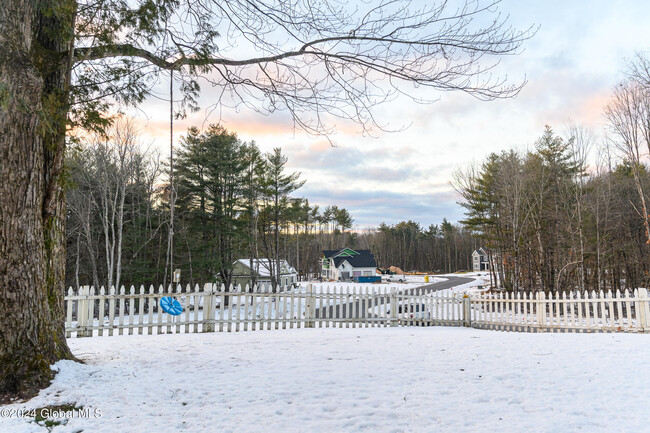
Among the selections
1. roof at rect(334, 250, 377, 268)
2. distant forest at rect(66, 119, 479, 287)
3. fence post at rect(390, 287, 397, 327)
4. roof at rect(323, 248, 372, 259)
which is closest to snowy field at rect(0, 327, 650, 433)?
fence post at rect(390, 287, 397, 327)

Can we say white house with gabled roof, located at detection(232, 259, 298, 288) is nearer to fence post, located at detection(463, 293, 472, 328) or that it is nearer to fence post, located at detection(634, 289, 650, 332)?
fence post, located at detection(463, 293, 472, 328)

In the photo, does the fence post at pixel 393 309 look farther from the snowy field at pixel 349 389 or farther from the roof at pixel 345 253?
the roof at pixel 345 253

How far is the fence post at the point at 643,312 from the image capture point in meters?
8.91

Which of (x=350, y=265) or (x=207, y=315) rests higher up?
(x=207, y=315)

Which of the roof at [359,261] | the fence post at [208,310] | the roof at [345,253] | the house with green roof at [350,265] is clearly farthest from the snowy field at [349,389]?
the roof at [345,253]

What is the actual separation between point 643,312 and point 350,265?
47060 millimetres

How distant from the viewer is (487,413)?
11.0ft

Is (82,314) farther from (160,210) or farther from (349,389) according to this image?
(160,210)

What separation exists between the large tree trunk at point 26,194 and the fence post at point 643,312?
38.7 feet

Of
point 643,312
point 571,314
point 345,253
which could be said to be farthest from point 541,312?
point 345,253

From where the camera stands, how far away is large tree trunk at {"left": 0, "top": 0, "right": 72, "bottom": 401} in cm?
357

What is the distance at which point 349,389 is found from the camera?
3904 mm

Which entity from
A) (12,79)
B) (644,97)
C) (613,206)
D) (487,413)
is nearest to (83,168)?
(12,79)

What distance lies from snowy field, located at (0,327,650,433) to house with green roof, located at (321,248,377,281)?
48501 mm
